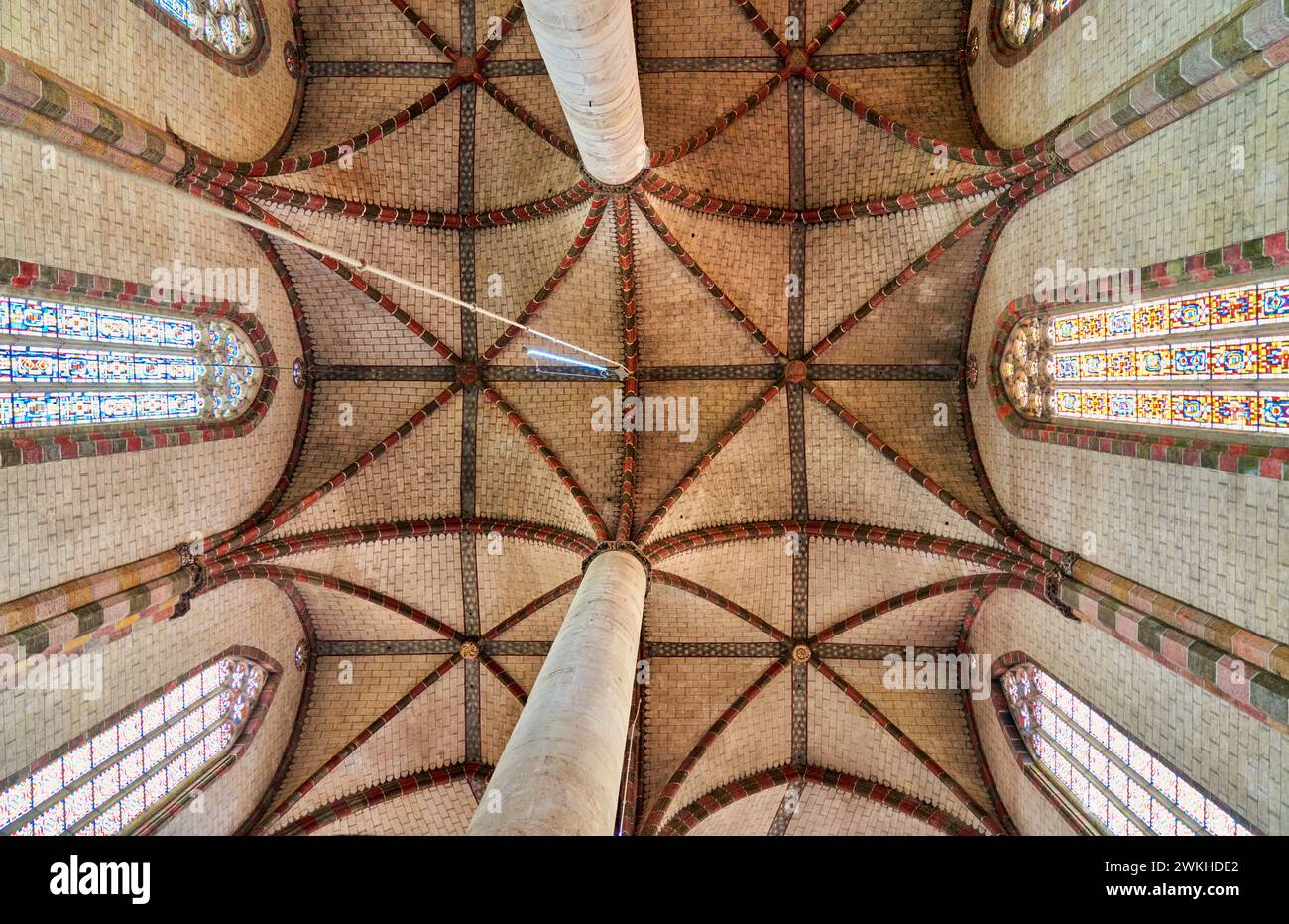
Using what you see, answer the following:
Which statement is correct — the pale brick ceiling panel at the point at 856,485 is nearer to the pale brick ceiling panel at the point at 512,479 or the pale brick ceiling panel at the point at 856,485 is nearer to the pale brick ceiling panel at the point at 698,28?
the pale brick ceiling panel at the point at 512,479

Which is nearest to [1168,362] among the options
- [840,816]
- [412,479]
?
[840,816]

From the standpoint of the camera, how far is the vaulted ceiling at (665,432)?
12.5 metres

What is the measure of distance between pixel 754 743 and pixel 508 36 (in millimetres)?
12594

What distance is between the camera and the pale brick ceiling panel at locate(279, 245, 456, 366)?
1325 cm

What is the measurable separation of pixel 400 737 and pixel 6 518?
7.90 metres

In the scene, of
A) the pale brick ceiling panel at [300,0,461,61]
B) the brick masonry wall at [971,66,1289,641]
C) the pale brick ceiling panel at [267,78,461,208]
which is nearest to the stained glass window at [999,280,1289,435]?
the brick masonry wall at [971,66,1289,641]

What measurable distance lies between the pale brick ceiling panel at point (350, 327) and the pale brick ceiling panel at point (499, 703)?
572cm

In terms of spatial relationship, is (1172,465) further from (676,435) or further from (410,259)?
(410,259)

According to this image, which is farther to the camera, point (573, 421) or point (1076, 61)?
point (573, 421)

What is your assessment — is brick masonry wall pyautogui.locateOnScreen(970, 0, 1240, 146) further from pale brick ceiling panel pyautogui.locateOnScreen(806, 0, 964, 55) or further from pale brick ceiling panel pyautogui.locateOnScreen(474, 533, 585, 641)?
pale brick ceiling panel pyautogui.locateOnScreen(474, 533, 585, 641)

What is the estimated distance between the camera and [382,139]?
12781mm

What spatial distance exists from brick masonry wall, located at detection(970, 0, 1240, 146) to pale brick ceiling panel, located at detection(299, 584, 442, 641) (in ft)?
41.1

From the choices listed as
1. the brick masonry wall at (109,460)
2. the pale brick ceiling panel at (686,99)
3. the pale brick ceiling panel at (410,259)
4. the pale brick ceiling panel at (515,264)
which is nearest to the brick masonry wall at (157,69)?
the brick masonry wall at (109,460)
